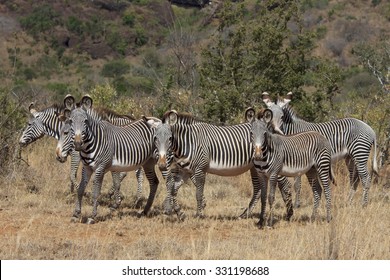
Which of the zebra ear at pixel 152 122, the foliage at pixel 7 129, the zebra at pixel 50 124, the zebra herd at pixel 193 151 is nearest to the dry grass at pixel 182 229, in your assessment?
the foliage at pixel 7 129

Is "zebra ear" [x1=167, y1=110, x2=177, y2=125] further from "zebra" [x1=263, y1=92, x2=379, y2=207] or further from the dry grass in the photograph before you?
"zebra" [x1=263, y1=92, x2=379, y2=207]

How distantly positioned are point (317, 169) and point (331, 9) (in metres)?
49.7

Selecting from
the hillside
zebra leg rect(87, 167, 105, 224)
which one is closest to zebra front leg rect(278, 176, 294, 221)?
zebra leg rect(87, 167, 105, 224)

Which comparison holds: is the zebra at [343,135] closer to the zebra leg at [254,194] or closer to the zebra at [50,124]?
the zebra leg at [254,194]

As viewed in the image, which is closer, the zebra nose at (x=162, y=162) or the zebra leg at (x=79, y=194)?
the zebra nose at (x=162, y=162)

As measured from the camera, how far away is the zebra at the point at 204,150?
995 cm

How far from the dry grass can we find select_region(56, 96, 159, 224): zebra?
0.63 m

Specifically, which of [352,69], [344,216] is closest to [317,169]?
[344,216]

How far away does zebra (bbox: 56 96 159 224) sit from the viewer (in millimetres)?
9609

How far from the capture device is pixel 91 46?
51.7 metres

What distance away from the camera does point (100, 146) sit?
32.1 feet

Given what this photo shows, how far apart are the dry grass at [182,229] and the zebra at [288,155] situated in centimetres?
34

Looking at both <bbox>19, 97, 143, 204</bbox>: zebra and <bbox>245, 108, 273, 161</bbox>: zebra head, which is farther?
<bbox>19, 97, 143, 204</bbox>: zebra

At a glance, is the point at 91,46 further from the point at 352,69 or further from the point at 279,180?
the point at 279,180
